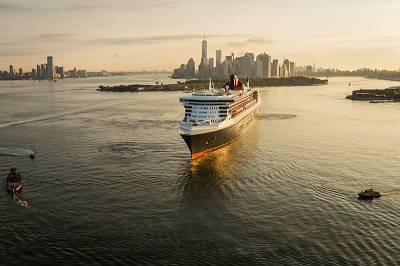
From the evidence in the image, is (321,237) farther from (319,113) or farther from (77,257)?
(319,113)

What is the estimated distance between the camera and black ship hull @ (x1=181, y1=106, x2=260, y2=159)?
5475cm

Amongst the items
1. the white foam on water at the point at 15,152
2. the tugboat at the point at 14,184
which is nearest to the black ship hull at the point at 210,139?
the tugboat at the point at 14,184

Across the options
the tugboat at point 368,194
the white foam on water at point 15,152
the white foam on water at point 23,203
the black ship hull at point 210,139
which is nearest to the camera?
the white foam on water at point 23,203

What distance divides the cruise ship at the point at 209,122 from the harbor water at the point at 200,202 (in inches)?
73.4

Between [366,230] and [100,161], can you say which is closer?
[366,230]

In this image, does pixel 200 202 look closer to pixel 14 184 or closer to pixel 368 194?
pixel 368 194

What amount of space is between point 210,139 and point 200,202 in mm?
20560

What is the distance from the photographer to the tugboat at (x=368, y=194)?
126 ft

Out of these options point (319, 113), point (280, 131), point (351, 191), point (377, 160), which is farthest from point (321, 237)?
point (319, 113)

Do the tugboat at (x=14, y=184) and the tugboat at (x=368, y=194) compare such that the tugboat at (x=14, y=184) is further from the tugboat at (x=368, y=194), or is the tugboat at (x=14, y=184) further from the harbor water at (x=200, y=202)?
the tugboat at (x=368, y=194)

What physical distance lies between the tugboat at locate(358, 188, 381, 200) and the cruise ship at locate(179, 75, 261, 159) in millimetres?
23045

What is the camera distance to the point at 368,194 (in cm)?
3862

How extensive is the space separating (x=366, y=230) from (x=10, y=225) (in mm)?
28080

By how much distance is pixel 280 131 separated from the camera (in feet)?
265
